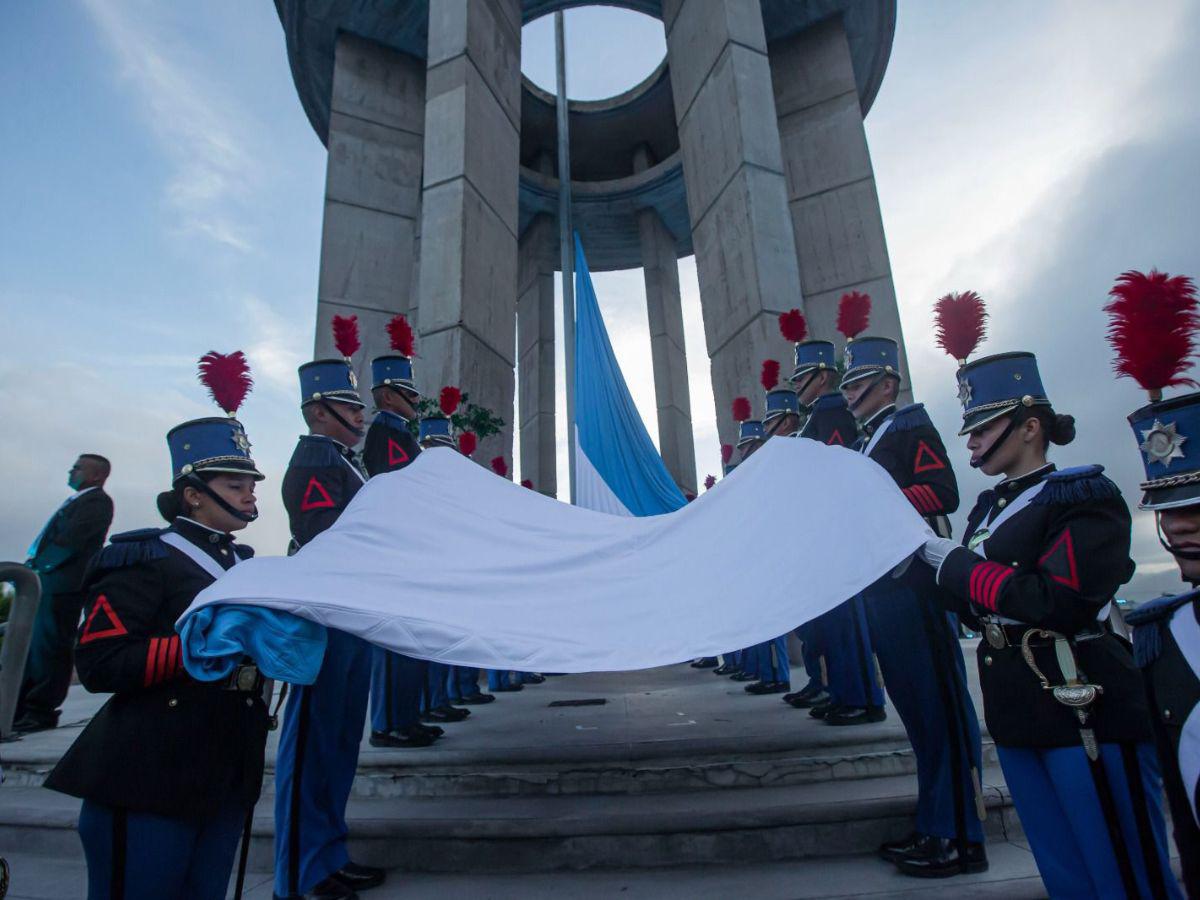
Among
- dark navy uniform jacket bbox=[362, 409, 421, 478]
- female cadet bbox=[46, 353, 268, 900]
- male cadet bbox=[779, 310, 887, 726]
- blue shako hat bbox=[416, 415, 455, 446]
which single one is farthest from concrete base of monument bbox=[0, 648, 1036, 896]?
blue shako hat bbox=[416, 415, 455, 446]

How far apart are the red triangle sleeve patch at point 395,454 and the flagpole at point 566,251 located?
638 centimetres

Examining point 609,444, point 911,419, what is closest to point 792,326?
point 911,419

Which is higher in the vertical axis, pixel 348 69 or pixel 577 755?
pixel 348 69

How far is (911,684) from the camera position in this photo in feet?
7.91

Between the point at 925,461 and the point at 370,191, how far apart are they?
39.0 feet

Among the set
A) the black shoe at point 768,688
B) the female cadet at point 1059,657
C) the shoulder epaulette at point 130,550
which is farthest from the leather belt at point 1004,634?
the black shoe at point 768,688

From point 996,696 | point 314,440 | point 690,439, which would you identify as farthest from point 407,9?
point 996,696

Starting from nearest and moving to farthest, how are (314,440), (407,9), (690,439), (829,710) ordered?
(314,440)
(829,710)
(407,9)
(690,439)

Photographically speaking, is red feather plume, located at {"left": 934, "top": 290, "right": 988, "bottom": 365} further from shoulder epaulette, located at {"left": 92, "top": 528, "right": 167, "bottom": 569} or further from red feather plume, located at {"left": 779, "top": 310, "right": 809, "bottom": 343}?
shoulder epaulette, located at {"left": 92, "top": 528, "right": 167, "bottom": 569}

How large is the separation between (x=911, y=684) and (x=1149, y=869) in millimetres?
991

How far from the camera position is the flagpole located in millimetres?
11164

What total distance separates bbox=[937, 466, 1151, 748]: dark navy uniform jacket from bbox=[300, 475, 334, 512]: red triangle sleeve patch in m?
2.48

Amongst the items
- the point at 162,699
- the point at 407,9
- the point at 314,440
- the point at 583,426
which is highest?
the point at 407,9

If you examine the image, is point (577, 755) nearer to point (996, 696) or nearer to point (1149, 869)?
point (996, 696)
